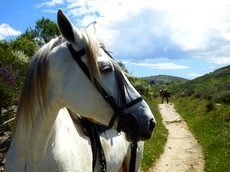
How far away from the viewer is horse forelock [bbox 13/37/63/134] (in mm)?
2264

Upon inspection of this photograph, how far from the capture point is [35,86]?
90.0 inches

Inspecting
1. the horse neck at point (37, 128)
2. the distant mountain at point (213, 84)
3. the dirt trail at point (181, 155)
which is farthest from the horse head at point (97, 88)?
the distant mountain at point (213, 84)

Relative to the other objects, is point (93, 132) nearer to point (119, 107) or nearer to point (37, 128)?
point (37, 128)

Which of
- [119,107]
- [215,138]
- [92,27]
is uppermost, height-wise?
[92,27]

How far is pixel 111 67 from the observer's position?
218cm

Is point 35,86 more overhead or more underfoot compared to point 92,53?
more underfoot

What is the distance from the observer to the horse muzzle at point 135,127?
2.11 m

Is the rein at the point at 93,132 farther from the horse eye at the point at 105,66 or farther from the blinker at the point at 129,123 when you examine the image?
the horse eye at the point at 105,66

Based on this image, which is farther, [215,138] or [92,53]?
[215,138]

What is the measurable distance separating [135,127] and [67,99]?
64cm

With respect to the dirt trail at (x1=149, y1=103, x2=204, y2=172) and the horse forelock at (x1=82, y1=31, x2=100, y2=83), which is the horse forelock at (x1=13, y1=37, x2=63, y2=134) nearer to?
the horse forelock at (x1=82, y1=31, x2=100, y2=83)

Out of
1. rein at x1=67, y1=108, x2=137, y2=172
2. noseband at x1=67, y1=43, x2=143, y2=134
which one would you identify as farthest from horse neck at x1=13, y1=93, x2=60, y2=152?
rein at x1=67, y1=108, x2=137, y2=172

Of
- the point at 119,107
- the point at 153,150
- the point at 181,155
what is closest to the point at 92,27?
the point at 119,107

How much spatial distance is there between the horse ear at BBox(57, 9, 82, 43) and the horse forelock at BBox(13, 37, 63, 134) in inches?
11.7
